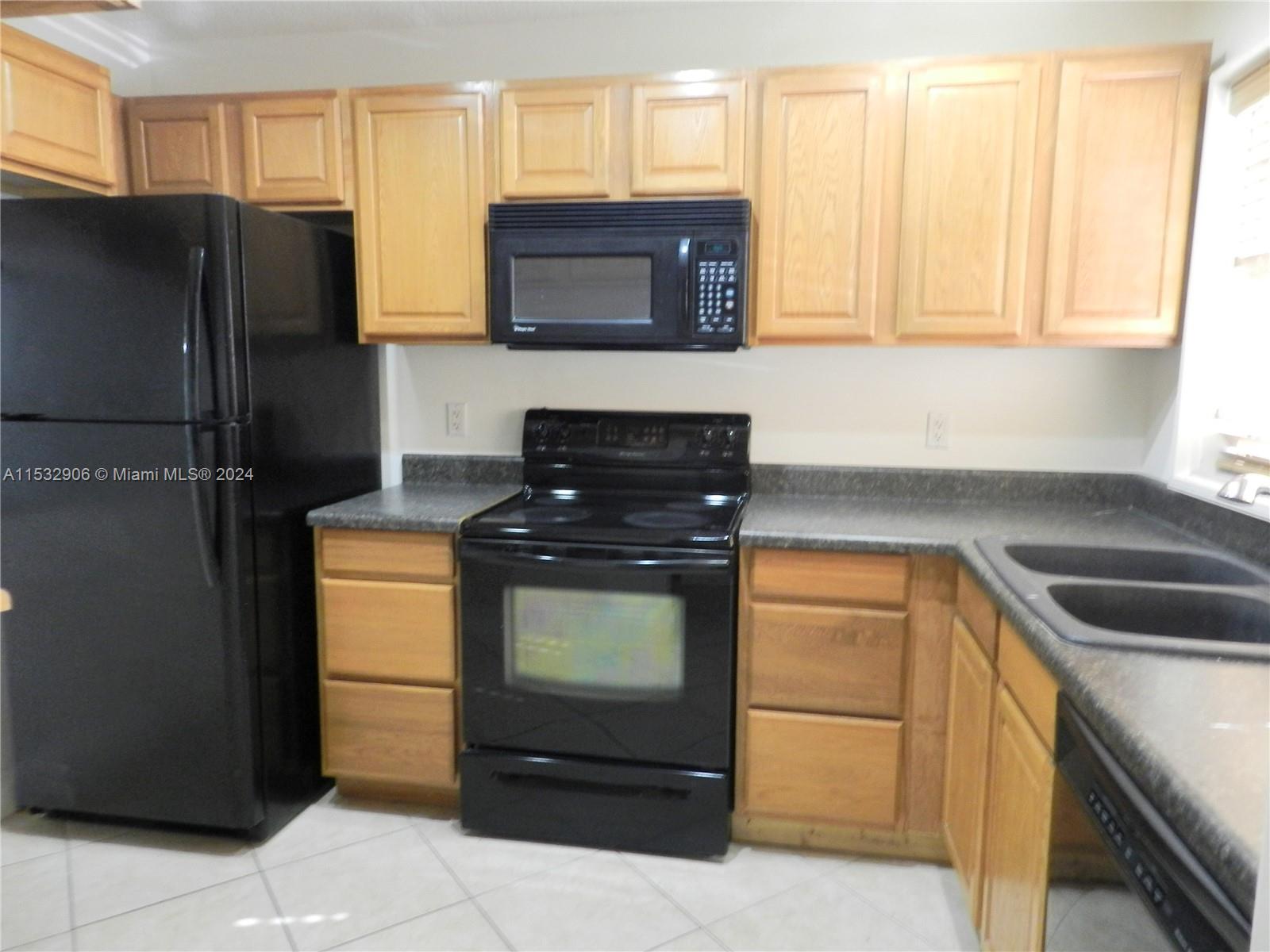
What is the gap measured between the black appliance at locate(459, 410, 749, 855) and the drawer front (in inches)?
21.4

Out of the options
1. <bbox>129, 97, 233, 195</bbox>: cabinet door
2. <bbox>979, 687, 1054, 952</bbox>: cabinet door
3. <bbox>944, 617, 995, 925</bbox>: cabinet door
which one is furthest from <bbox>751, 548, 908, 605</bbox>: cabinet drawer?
<bbox>129, 97, 233, 195</bbox>: cabinet door

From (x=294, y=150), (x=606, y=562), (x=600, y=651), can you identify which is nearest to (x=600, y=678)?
(x=600, y=651)

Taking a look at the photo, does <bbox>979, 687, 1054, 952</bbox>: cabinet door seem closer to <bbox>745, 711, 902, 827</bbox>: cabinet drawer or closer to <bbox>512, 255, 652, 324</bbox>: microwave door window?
<bbox>745, 711, 902, 827</bbox>: cabinet drawer

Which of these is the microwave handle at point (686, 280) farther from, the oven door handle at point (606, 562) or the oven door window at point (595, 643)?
the oven door window at point (595, 643)

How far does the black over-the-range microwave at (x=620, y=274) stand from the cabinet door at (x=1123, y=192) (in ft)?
2.70

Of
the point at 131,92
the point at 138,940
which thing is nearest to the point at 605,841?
the point at 138,940

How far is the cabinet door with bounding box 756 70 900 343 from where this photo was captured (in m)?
2.14

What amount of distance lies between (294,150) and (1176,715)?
2.52 meters

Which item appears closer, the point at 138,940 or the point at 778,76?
the point at 138,940

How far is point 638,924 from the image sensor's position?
1.91m

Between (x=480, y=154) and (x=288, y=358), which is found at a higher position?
(x=480, y=154)

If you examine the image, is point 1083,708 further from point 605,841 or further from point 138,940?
point 138,940

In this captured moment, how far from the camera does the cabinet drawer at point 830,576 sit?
2.02m

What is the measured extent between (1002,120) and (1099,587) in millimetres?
1242
